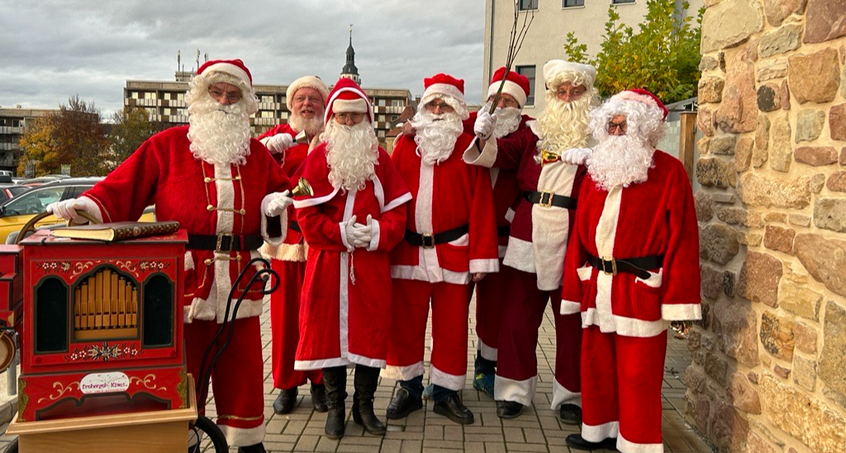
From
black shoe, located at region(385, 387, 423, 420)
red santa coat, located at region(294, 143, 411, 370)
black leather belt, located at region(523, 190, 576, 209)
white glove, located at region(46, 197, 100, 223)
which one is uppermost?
black leather belt, located at region(523, 190, 576, 209)

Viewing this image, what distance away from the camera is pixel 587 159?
3.82 m

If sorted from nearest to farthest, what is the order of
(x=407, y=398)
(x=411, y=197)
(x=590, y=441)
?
(x=590, y=441), (x=411, y=197), (x=407, y=398)

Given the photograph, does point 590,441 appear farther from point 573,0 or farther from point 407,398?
point 573,0

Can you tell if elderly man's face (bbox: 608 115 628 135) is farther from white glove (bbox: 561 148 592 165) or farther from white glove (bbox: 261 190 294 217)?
white glove (bbox: 261 190 294 217)

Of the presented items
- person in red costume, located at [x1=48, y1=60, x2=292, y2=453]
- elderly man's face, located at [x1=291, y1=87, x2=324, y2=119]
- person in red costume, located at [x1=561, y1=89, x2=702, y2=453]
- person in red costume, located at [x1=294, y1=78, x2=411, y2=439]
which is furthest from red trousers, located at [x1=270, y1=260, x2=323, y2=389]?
person in red costume, located at [x1=561, y1=89, x2=702, y2=453]

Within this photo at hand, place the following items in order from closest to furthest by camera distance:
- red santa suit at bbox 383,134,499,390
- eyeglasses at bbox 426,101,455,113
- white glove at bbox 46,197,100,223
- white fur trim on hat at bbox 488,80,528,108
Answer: white glove at bbox 46,197,100,223 → red santa suit at bbox 383,134,499,390 → eyeglasses at bbox 426,101,455,113 → white fur trim on hat at bbox 488,80,528,108

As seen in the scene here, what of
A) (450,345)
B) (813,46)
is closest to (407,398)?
(450,345)

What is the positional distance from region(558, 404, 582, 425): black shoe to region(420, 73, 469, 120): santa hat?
2008 millimetres

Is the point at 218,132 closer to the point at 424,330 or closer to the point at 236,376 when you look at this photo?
the point at 236,376

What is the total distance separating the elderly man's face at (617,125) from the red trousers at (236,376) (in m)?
2.15

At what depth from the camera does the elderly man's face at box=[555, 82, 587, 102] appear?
13.9ft

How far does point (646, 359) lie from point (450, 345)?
1278mm

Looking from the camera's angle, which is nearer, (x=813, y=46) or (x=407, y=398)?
(x=813, y=46)

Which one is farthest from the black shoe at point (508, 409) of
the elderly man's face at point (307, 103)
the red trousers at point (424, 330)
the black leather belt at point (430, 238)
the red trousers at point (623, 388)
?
the elderly man's face at point (307, 103)
